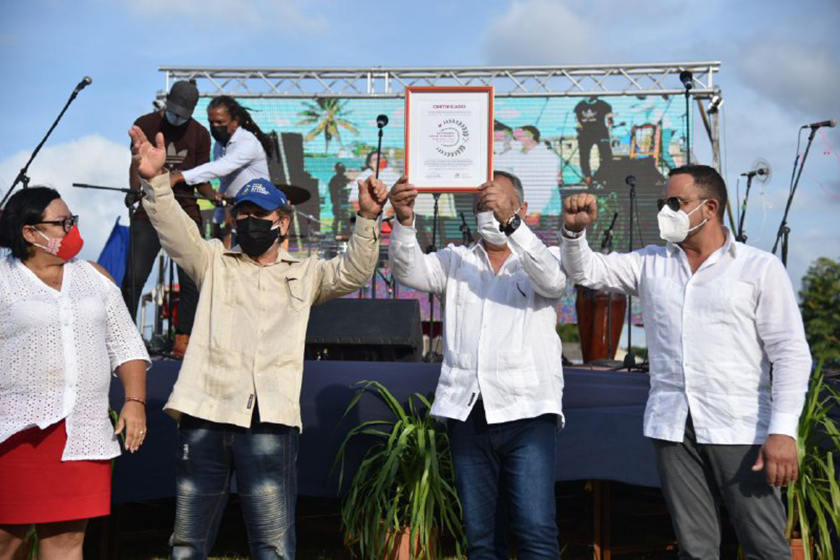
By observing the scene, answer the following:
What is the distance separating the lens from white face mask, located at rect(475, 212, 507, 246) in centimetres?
309

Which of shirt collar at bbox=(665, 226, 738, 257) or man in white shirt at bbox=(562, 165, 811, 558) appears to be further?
shirt collar at bbox=(665, 226, 738, 257)

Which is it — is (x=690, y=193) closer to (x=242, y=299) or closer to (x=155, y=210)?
(x=242, y=299)

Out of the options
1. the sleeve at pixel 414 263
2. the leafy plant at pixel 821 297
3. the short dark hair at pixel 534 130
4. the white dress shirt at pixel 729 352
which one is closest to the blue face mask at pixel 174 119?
the sleeve at pixel 414 263

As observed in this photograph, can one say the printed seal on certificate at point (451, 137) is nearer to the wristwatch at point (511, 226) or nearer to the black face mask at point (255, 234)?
the wristwatch at point (511, 226)

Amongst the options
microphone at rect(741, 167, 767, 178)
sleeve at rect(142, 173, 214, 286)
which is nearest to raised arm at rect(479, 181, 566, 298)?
sleeve at rect(142, 173, 214, 286)

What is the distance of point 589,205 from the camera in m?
2.87

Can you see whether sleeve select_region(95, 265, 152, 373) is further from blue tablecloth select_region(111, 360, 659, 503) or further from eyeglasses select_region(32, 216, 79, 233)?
blue tablecloth select_region(111, 360, 659, 503)

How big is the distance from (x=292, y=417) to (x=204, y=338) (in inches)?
16.8

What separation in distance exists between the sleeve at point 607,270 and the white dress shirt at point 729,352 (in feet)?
0.59

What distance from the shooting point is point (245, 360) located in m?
3.00

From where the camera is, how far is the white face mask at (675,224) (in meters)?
2.87

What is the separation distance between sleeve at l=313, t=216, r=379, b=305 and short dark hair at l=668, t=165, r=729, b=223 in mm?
1138

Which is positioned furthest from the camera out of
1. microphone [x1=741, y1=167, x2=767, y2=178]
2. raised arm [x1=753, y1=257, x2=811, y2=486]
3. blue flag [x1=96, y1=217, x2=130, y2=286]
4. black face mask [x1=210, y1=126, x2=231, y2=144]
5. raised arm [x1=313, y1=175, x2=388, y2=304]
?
blue flag [x1=96, y1=217, x2=130, y2=286]

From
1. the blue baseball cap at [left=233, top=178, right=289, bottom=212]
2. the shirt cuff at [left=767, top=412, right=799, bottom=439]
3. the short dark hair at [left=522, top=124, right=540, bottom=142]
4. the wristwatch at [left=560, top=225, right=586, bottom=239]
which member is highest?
the short dark hair at [left=522, top=124, right=540, bottom=142]
